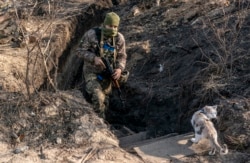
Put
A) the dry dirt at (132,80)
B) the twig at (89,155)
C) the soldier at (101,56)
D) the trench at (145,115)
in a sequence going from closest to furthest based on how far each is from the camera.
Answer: the twig at (89,155), the dry dirt at (132,80), the soldier at (101,56), the trench at (145,115)

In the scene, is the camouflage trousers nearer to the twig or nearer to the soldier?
the soldier

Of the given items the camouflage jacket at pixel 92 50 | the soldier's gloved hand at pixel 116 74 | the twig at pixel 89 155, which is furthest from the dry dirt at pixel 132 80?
the soldier's gloved hand at pixel 116 74

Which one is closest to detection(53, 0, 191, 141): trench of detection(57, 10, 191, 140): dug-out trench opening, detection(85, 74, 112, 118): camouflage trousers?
detection(57, 10, 191, 140): dug-out trench opening

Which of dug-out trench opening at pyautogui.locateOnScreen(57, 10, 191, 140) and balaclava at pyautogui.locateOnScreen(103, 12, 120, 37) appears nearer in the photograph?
balaclava at pyautogui.locateOnScreen(103, 12, 120, 37)

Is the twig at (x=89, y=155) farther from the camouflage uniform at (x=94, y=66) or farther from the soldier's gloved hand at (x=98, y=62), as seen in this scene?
the soldier's gloved hand at (x=98, y=62)

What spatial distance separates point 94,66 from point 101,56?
234mm

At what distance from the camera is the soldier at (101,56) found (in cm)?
653

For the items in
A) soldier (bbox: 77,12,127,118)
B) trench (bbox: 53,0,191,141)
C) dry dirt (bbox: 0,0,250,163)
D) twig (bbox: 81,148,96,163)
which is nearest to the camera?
twig (bbox: 81,148,96,163)

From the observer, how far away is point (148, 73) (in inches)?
316

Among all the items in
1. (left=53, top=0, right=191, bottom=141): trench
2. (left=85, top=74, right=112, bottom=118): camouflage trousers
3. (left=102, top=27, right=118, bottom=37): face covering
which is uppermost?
(left=102, top=27, right=118, bottom=37): face covering

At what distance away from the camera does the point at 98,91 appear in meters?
6.61

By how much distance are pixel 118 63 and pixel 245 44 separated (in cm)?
222

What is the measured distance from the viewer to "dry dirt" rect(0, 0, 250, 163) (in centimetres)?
522

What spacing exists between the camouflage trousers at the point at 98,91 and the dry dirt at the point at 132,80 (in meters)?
0.19
